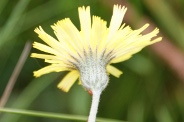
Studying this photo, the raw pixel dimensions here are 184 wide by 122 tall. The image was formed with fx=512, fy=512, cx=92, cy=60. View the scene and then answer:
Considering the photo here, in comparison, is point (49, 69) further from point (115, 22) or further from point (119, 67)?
point (119, 67)

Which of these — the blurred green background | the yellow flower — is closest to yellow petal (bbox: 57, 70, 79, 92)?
the yellow flower

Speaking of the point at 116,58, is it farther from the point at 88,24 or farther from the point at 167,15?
the point at 167,15

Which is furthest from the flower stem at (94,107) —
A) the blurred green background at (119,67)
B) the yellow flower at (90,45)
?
the blurred green background at (119,67)

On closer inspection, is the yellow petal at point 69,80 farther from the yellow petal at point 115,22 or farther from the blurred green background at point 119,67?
the blurred green background at point 119,67

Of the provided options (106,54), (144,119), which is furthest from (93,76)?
(144,119)

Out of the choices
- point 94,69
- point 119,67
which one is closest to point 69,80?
point 94,69

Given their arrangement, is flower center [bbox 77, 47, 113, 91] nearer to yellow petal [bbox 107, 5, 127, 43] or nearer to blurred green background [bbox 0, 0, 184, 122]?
yellow petal [bbox 107, 5, 127, 43]
